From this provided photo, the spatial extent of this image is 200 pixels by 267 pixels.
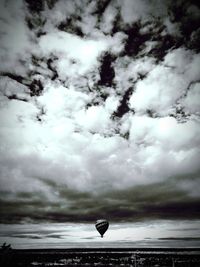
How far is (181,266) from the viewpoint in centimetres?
5594

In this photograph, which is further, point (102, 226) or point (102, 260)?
point (102, 260)

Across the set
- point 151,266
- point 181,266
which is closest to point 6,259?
point 151,266

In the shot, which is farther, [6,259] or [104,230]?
[104,230]

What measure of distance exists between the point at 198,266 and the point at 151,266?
11.3 meters

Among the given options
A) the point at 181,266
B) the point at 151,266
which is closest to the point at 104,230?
the point at 151,266

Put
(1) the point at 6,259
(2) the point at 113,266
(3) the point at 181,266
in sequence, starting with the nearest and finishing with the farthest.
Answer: (1) the point at 6,259, (2) the point at 113,266, (3) the point at 181,266

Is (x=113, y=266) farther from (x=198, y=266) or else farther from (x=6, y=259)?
(x=6, y=259)

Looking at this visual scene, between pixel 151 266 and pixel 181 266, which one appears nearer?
pixel 151 266

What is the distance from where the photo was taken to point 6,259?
38.4m

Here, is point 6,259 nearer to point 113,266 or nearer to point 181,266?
point 113,266

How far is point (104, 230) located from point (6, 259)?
1768cm

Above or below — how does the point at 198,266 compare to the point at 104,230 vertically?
below

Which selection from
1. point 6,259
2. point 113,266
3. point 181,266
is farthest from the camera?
point 181,266

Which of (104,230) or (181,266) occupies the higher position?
(104,230)
